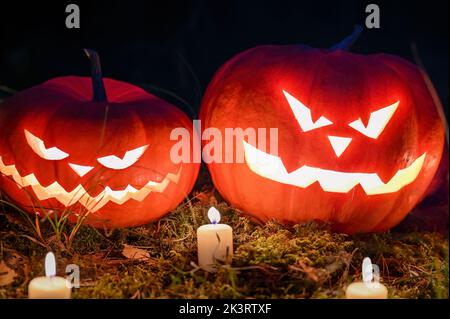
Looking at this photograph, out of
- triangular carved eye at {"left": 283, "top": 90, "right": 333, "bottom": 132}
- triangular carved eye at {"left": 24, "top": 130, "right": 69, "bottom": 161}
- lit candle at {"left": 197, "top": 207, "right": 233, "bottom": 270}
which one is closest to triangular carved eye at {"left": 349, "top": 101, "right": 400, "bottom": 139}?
triangular carved eye at {"left": 283, "top": 90, "right": 333, "bottom": 132}

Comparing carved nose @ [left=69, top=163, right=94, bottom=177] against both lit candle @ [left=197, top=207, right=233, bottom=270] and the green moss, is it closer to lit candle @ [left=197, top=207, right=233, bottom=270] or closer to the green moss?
the green moss

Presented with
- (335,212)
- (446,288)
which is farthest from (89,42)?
(446,288)

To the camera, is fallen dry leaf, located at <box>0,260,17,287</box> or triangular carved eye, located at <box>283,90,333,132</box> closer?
fallen dry leaf, located at <box>0,260,17,287</box>

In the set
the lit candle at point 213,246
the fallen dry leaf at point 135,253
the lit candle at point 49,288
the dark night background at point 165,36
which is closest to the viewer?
the lit candle at point 49,288

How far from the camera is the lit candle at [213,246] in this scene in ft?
7.03

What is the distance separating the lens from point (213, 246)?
2148mm

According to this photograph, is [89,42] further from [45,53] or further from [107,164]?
[107,164]

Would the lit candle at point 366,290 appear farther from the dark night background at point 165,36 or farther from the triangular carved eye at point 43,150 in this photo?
the dark night background at point 165,36

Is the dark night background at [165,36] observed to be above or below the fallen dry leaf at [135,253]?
above

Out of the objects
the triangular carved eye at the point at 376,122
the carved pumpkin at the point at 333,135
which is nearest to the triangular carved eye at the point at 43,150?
the carved pumpkin at the point at 333,135

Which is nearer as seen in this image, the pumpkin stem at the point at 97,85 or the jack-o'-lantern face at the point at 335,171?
the jack-o'-lantern face at the point at 335,171

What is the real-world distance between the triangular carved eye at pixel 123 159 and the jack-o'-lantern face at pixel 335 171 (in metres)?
0.45

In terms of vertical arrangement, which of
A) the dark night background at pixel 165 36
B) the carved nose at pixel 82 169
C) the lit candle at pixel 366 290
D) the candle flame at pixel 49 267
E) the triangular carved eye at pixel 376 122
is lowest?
the lit candle at pixel 366 290

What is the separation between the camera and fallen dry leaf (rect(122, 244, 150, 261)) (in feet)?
7.57
